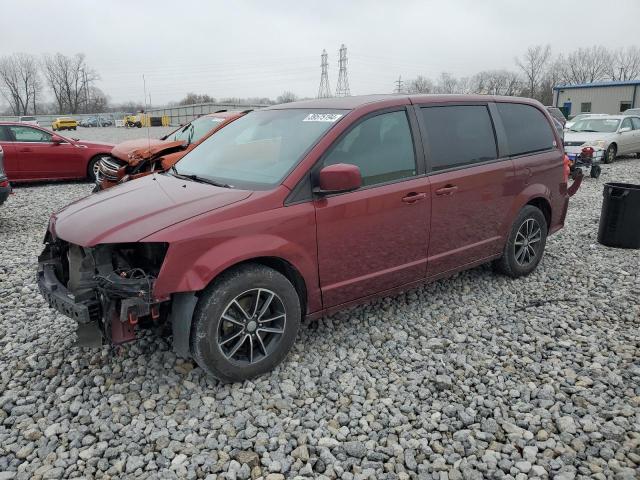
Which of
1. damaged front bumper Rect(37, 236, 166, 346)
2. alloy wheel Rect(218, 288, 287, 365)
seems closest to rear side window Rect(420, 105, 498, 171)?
alloy wheel Rect(218, 288, 287, 365)

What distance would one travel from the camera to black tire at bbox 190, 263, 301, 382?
311 centimetres

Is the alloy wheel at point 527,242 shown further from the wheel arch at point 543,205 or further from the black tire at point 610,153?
the black tire at point 610,153

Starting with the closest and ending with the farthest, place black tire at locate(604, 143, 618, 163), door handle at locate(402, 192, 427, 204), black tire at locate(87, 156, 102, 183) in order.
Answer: door handle at locate(402, 192, 427, 204) → black tire at locate(87, 156, 102, 183) → black tire at locate(604, 143, 618, 163)

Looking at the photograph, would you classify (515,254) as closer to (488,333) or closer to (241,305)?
(488,333)

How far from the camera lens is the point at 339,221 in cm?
357

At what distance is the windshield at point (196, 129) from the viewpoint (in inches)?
367

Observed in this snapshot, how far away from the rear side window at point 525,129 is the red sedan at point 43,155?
10249 mm

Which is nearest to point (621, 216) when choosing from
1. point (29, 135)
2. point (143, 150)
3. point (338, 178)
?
point (338, 178)

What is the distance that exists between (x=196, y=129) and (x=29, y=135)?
4.70 meters

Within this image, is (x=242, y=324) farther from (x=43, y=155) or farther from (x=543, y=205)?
(x=43, y=155)

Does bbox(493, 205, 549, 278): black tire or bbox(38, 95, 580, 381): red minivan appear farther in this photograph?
bbox(493, 205, 549, 278): black tire

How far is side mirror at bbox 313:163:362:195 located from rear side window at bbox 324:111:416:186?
0.80ft

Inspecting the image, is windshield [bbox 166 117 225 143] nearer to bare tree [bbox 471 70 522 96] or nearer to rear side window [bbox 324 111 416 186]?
rear side window [bbox 324 111 416 186]

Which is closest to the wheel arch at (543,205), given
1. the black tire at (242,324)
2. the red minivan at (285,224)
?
the red minivan at (285,224)
